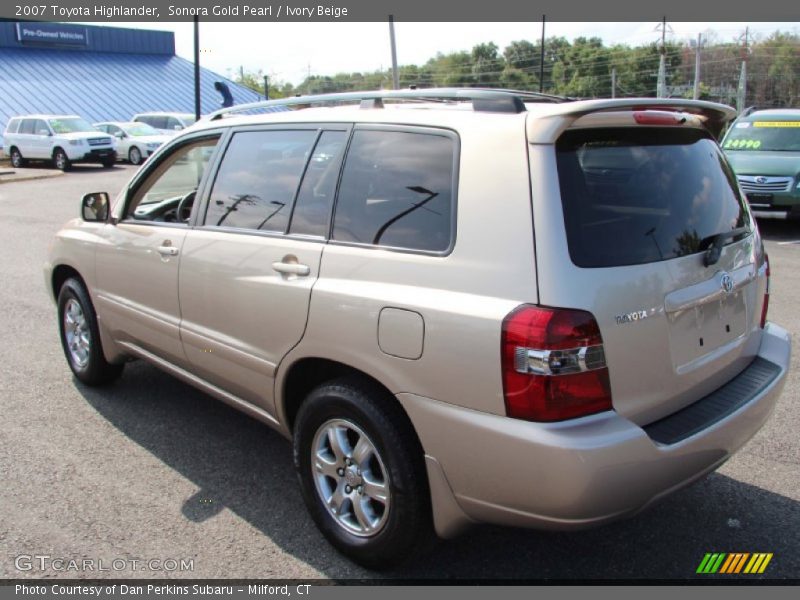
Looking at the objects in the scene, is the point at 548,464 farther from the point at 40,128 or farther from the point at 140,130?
the point at 40,128

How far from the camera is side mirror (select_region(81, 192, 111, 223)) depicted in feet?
15.3

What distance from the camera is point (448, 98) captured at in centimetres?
306

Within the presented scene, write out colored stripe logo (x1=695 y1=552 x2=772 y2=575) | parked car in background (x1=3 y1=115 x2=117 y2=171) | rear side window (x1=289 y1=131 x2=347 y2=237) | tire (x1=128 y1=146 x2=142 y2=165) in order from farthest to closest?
1. tire (x1=128 y1=146 x2=142 y2=165)
2. parked car in background (x1=3 y1=115 x2=117 y2=171)
3. rear side window (x1=289 y1=131 x2=347 y2=237)
4. colored stripe logo (x1=695 y1=552 x2=772 y2=575)

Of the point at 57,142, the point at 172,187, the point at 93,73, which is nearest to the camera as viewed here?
the point at 172,187

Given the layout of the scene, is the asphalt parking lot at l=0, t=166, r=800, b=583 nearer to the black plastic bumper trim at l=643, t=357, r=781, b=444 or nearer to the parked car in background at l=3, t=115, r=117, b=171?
the black plastic bumper trim at l=643, t=357, r=781, b=444

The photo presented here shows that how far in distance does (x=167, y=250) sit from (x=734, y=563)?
313cm

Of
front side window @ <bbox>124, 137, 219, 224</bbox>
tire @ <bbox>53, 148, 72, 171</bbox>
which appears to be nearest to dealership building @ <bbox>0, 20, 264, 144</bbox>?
tire @ <bbox>53, 148, 72, 171</bbox>

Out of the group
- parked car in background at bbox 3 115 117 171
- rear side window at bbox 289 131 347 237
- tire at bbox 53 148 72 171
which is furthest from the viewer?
tire at bbox 53 148 72 171

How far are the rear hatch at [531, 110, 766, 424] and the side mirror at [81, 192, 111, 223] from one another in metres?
3.20

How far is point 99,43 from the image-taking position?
4444 centimetres

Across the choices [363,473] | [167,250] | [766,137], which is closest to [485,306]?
[363,473]

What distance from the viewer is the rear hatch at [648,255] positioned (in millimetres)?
2455

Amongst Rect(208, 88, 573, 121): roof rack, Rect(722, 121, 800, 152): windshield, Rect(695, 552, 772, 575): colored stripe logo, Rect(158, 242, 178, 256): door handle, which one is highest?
Rect(722, 121, 800, 152): windshield
